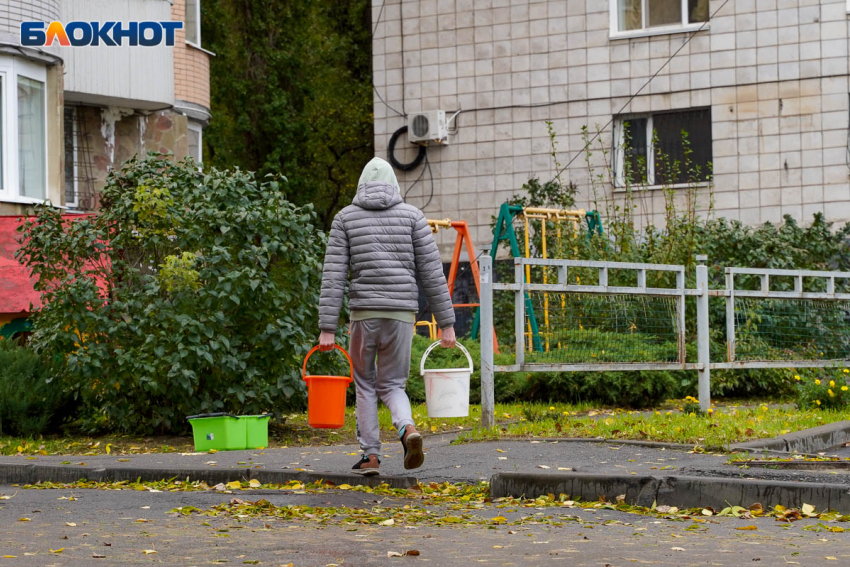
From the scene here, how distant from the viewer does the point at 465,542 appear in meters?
5.75

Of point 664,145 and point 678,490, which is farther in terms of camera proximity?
point 664,145

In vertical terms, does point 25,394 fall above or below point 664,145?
below

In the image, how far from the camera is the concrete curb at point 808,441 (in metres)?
8.73

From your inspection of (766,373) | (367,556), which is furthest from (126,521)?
(766,373)

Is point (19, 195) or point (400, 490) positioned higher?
point (19, 195)

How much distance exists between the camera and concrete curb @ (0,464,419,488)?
7.64m

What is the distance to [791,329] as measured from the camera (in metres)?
13.6

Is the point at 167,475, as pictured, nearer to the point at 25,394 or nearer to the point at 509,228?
the point at 25,394

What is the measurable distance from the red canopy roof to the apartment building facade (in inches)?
23.4

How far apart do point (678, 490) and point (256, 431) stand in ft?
13.0

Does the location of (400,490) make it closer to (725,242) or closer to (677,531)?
(677,531)

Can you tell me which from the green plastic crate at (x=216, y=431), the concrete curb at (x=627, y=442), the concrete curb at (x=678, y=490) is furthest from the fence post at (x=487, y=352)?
the concrete curb at (x=678, y=490)

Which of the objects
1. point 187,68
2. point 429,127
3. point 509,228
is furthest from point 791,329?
point 187,68

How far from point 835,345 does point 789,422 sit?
3.83 m
